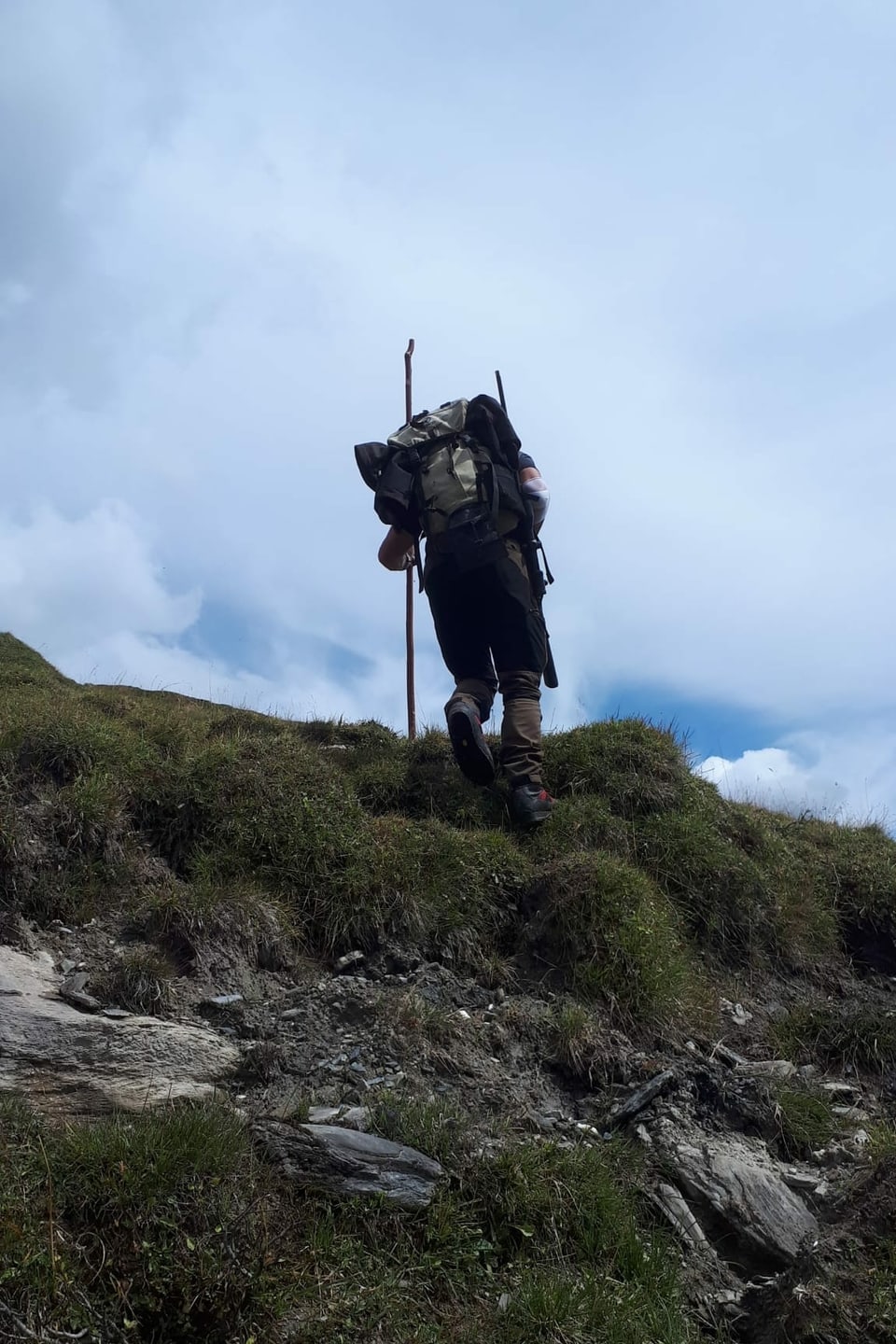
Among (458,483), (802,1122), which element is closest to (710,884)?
(802,1122)

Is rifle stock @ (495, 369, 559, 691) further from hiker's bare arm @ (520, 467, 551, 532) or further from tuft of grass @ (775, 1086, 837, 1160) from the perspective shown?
tuft of grass @ (775, 1086, 837, 1160)

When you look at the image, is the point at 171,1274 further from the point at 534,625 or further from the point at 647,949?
the point at 534,625

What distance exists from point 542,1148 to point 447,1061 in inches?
26.4

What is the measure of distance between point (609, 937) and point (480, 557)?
2659 mm

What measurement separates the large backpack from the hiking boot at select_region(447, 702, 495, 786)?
1.01 metres

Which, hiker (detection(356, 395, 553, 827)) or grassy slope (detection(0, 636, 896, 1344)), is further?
hiker (detection(356, 395, 553, 827))

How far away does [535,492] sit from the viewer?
23.9ft

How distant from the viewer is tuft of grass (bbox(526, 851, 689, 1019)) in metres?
5.23

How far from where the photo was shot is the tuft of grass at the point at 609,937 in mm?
5227

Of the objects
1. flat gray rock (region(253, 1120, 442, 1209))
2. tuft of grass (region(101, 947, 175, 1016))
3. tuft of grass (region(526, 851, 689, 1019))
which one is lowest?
flat gray rock (region(253, 1120, 442, 1209))

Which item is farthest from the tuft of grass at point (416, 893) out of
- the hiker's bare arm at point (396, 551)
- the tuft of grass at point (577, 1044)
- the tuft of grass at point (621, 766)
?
the hiker's bare arm at point (396, 551)

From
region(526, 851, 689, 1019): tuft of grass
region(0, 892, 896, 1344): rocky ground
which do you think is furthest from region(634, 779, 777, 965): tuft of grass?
region(0, 892, 896, 1344): rocky ground

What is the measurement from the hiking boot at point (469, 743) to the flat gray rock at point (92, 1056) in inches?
106

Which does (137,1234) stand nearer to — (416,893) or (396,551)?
(416,893)
